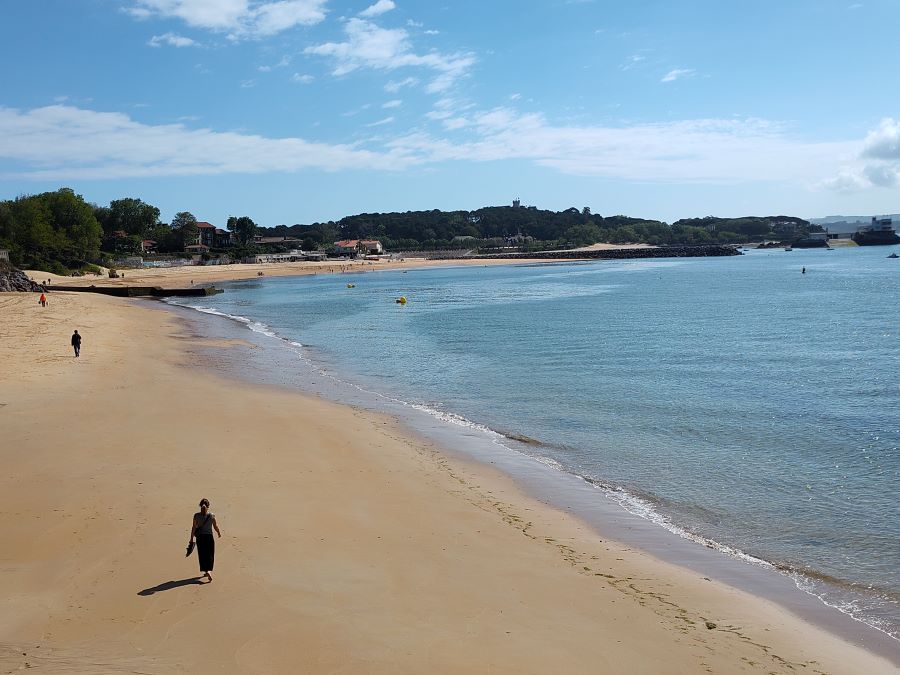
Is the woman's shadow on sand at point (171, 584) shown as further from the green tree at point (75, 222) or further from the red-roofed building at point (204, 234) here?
the red-roofed building at point (204, 234)

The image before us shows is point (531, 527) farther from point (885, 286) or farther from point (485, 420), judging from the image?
point (885, 286)

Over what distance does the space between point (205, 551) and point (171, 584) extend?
23.9 inches

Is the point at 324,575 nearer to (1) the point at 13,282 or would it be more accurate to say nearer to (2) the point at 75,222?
(1) the point at 13,282

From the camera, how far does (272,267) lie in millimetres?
172000

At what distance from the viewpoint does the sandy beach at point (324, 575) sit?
8.29m

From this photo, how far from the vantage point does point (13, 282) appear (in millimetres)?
65875

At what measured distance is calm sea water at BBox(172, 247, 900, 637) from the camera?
13969mm

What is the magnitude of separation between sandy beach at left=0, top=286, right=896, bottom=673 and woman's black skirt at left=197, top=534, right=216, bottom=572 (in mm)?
227

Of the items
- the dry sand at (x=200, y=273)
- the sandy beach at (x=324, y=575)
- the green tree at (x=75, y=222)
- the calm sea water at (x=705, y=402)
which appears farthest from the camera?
the green tree at (x=75, y=222)

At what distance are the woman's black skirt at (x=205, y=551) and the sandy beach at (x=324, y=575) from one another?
8.9 inches

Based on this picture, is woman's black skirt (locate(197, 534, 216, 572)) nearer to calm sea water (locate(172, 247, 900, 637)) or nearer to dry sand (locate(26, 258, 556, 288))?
calm sea water (locate(172, 247, 900, 637))

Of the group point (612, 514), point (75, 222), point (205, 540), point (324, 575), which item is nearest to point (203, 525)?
point (205, 540)

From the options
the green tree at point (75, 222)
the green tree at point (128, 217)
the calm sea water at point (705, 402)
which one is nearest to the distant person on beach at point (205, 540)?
the calm sea water at point (705, 402)

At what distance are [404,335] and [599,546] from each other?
120ft
